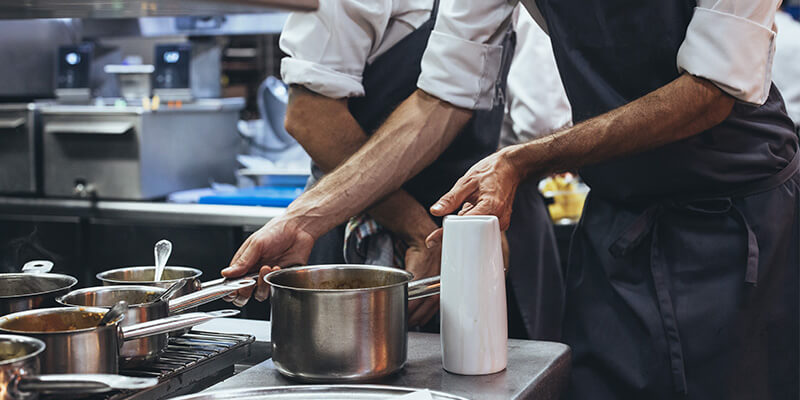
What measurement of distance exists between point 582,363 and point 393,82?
2.19ft

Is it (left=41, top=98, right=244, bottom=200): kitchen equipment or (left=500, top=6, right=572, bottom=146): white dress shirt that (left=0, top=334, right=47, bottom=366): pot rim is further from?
(left=41, top=98, right=244, bottom=200): kitchen equipment

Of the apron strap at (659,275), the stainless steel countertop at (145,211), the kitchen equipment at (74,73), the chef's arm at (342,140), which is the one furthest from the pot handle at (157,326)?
the kitchen equipment at (74,73)

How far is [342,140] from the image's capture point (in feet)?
5.57

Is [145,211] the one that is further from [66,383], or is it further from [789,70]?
[789,70]

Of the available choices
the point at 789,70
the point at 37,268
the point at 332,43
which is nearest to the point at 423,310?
the point at 332,43

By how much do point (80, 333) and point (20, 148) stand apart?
2.53 metres

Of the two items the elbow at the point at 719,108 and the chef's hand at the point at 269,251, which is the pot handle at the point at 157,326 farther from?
the elbow at the point at 719,108

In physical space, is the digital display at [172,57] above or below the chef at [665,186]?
above

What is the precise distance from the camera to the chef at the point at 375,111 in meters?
1.63

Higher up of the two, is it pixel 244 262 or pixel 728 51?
pixel 728 51

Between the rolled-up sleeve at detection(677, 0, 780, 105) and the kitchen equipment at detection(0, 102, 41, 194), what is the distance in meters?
2.49

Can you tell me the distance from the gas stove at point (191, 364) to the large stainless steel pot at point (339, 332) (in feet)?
0.30

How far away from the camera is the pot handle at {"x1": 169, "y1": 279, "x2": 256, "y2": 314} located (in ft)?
3.55

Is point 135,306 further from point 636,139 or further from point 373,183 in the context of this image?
point 636,139
